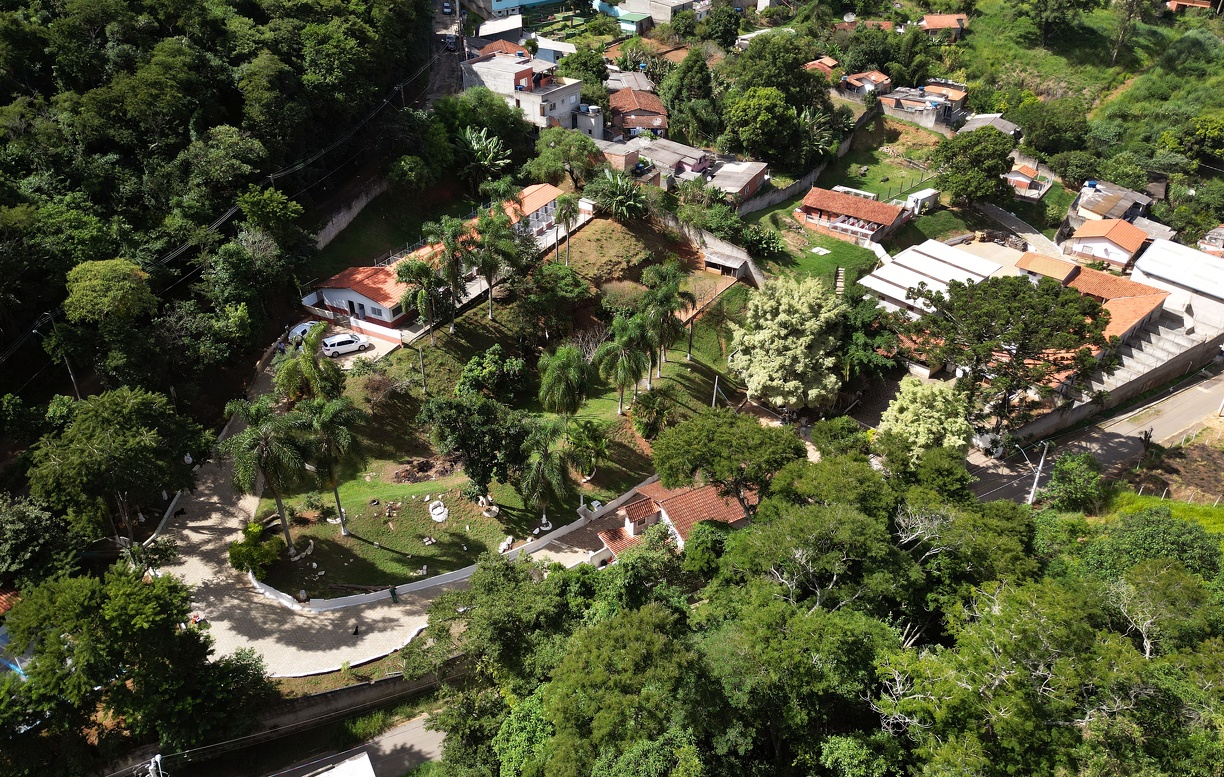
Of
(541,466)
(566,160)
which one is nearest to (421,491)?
(541,466)

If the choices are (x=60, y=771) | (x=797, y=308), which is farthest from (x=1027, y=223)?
(x=60, y=771)

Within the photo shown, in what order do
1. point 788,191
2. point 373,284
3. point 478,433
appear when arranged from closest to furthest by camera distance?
1. point 478,433
2. point 373,284
3. point 788,191

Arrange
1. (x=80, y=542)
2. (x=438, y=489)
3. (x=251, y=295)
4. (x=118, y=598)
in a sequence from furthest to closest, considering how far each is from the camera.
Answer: (x=251, y=295)
(x=438, y=489)
(x=80, y=542)
(x=118, y=598)

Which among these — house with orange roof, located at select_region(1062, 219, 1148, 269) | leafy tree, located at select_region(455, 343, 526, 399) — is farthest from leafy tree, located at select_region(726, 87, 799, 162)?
leafy tree, located at select_region(455, 343, 526, 399)

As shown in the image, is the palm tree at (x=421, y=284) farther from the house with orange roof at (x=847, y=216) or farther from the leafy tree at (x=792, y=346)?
the house with orange roof at (x=847, y=216)

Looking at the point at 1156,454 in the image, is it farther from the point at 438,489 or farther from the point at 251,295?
the point at 251,295

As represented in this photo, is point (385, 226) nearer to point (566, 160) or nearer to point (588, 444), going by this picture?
point (566, 160)

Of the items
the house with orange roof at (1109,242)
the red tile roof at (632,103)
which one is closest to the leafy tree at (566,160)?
the red tile roof at (632,103)
